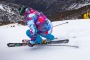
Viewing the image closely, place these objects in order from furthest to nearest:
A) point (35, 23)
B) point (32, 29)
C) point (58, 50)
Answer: point (35, 23)
point (32, 29)
point (58, 50)

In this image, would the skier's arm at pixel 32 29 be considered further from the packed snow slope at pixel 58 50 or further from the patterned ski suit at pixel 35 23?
the packed snow slope at pixel 58 50

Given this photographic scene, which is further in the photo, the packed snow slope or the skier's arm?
the skier's arm

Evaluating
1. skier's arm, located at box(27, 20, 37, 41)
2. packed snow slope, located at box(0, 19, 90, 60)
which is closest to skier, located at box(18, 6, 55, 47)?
skier's arm, located at box(27, 20, 37, 41)

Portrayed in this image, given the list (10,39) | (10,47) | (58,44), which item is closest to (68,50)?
(58,44)

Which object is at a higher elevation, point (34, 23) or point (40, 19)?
point (40, 19)

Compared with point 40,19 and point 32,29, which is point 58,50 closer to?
point 32,29

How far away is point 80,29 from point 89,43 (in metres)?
2.63

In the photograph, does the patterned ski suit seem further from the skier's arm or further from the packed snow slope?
the packed snow slope

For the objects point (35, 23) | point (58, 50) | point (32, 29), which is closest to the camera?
point (58, 50)

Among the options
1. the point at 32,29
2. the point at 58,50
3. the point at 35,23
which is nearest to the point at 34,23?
the point at 35,23

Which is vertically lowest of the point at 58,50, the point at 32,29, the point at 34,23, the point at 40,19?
the point at 58,50

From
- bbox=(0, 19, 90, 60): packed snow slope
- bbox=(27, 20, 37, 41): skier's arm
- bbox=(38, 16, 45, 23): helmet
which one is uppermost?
bbox=(38, 16, 45, 23): helmet

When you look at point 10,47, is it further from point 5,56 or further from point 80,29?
point 80,29

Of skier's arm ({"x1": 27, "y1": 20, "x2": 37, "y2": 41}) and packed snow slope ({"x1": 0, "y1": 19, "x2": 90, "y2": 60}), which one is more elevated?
skier's arm ({"x1": 27, "y1": 20, "x2": 37, "y2": 41})
